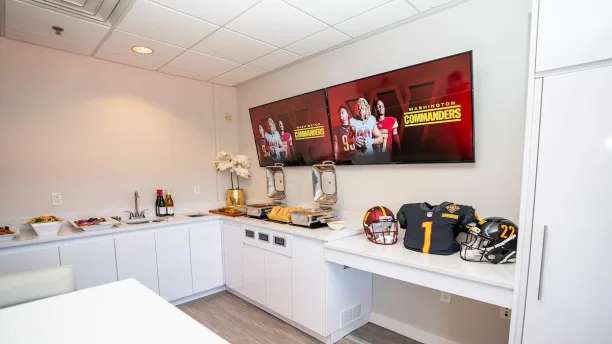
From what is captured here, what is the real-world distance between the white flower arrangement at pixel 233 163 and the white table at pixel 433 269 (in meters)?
1.94

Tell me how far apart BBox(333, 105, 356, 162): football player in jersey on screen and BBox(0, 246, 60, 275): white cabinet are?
249 centimetres

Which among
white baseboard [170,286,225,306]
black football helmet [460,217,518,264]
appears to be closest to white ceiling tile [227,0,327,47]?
black football helmet [460,217,518,264]

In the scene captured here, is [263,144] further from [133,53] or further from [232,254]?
[133,53]

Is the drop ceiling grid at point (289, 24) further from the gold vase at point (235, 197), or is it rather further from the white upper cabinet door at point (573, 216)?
the gold vase at point (235, 197)

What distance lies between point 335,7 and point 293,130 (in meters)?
1.35

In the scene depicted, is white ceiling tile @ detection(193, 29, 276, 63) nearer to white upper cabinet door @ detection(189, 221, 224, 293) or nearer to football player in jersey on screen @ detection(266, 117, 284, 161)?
football player in jersey on screen @ detection(266, 117, 284, 161)

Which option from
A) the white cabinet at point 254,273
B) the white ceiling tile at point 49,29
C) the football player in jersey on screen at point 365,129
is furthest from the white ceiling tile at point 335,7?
the white cabinet at point 254,273

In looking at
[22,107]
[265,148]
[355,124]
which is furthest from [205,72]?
[355,124]

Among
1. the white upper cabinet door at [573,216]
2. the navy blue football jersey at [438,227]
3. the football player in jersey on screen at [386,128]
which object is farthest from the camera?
the football player in jersey on screen at [386,128]

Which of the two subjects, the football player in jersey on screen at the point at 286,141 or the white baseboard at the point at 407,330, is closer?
the white baseboard at the point at 407,330

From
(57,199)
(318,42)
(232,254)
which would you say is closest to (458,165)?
(318,42)

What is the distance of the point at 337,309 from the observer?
2270mm

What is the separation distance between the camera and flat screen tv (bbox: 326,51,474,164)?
191 cm

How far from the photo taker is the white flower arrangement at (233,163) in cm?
367
